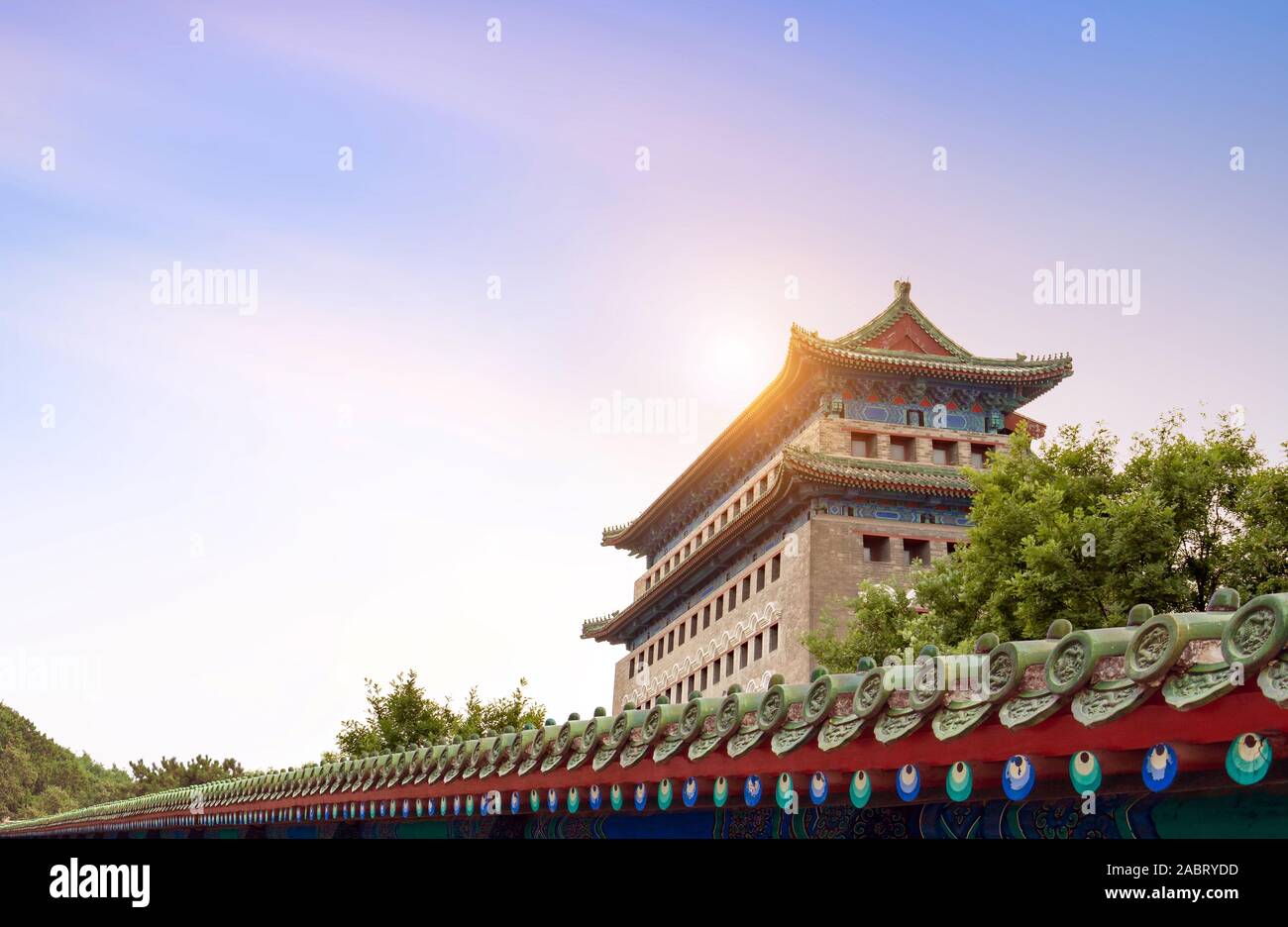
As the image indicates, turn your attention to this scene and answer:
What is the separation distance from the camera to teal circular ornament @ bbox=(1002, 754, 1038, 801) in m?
5.09

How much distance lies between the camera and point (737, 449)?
4400 centimetres

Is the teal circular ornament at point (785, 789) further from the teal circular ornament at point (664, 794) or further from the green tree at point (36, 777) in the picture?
the green tree at point (36, 777)

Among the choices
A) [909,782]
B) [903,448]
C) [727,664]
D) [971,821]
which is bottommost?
[971,821]

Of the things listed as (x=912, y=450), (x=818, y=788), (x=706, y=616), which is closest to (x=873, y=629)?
(x=912, y=450)

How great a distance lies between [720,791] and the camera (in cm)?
737

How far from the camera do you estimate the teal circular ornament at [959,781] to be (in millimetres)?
5453

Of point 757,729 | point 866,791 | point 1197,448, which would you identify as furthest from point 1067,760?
point 1197,448

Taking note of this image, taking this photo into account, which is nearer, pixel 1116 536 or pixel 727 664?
pixel 1116 536

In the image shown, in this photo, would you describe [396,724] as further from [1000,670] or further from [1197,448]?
[1000,670]

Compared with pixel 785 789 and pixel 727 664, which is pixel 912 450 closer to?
pixel 727 664

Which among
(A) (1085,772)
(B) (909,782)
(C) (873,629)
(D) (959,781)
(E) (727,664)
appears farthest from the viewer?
(E) (727,664)

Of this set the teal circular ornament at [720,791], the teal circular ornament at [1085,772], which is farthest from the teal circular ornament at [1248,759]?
the teal circular ornament at [720,791]

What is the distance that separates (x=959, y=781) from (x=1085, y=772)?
0.77 metres

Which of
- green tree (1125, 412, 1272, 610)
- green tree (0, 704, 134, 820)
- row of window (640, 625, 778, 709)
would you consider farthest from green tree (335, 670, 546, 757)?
green tree (0, 704, 134, 820)
